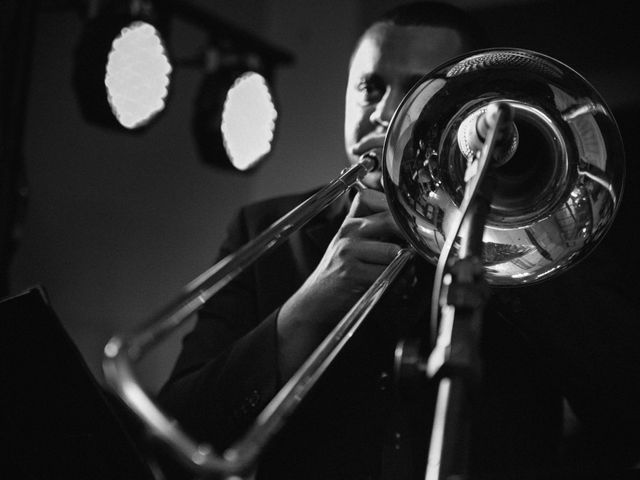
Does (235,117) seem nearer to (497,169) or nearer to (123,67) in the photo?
(123,67)

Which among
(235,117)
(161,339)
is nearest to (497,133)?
(161,339)

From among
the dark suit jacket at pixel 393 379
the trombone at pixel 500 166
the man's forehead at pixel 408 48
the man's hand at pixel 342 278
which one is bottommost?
the dark suit jacket at pixel 393 379

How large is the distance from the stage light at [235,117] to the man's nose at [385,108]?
118 cm

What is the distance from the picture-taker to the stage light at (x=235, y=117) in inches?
117

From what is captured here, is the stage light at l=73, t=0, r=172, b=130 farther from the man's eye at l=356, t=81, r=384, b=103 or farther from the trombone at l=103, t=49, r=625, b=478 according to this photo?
the trombone at l=103, t=49, r=625, b=478

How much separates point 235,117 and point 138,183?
1475 mm

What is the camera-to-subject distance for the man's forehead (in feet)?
6.30

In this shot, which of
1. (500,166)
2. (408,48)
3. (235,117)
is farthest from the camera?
(235,117)

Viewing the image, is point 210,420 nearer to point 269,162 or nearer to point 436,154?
point 436,154

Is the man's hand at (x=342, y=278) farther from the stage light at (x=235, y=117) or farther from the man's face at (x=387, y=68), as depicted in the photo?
the stage light at (x=235, y=117)

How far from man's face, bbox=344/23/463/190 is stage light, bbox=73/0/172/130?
96cm

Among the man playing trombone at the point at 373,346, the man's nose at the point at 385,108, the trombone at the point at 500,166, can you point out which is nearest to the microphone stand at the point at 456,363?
the trombone at the point at 500,166

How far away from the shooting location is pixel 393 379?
1720mm

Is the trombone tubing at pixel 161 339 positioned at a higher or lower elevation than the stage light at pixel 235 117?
lower
